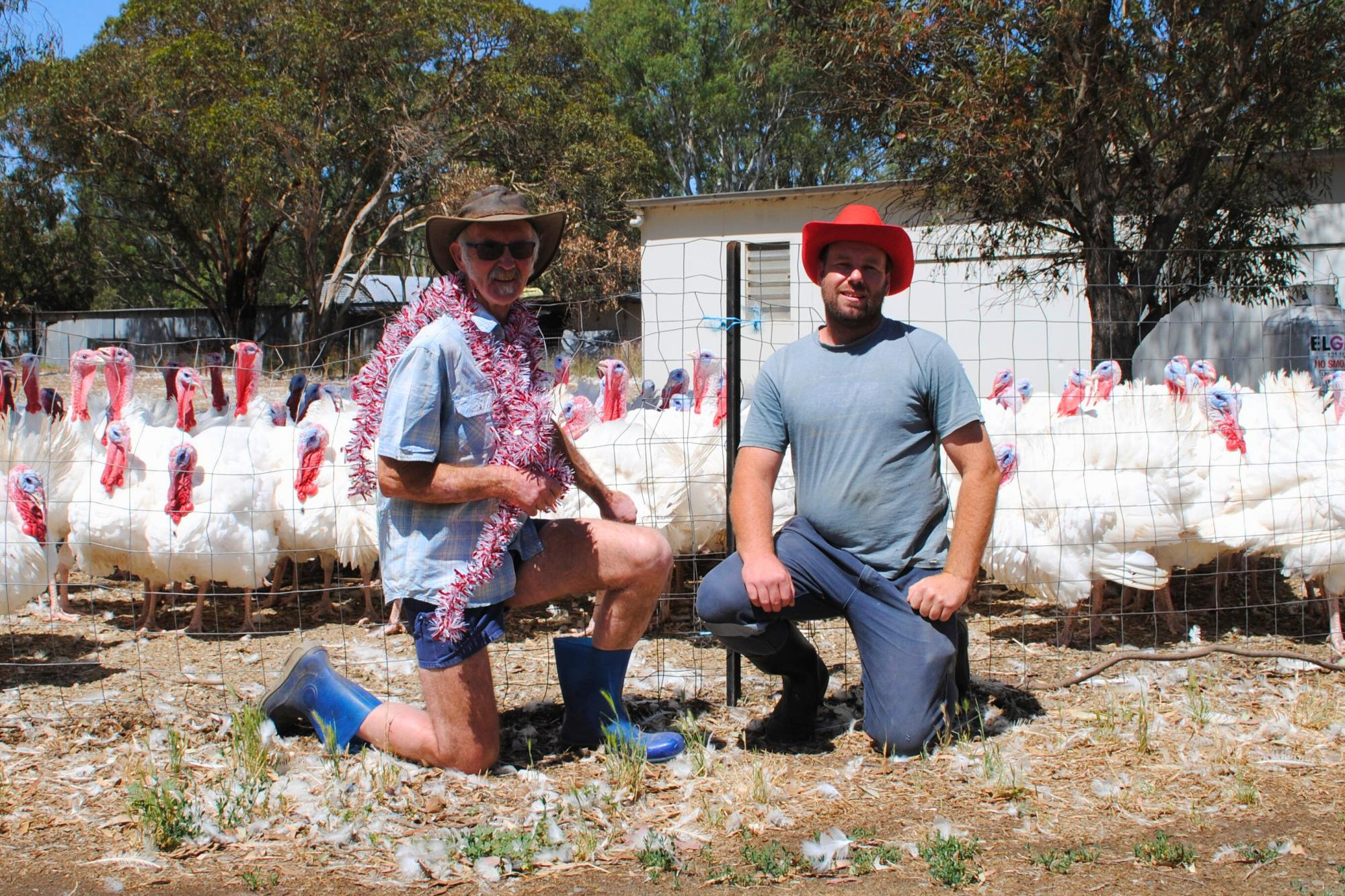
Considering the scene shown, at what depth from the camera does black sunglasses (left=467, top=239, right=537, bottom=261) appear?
3.43 m

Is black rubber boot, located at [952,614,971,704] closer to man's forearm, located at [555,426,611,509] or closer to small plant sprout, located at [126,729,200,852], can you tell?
man's forearm, located at [555,426,611,509]

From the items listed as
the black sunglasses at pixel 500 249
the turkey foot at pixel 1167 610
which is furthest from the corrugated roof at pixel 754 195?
the black sunglasses at pixel 500 249

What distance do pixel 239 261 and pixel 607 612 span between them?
25.8 metres

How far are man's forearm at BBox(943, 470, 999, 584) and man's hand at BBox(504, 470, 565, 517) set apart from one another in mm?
1319

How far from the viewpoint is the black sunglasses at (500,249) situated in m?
3.43

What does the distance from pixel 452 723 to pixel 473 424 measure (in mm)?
936

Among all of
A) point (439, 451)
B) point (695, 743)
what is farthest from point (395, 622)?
point (439, 451)

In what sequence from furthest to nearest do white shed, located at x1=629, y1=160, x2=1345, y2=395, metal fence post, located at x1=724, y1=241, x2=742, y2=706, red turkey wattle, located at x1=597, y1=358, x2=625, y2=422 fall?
1. white shed, located at x1=629, y1=160, x2=1345, y2=395
2. red turkey wattle, located at x1=597, y1=358, x2=625, y2=422
3. metal fence post, located at x1=724, y1=241, x2=742, y2=706

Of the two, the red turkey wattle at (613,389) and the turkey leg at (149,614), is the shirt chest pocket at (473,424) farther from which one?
the red turkey wattle at (613,389)

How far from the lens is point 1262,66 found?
32.3 ft

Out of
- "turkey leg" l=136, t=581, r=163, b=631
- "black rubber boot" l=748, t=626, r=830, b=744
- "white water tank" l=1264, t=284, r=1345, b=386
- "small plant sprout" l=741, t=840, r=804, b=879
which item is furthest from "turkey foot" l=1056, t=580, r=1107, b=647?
"white water tank" l=1264, t=284, r=1345, b=386

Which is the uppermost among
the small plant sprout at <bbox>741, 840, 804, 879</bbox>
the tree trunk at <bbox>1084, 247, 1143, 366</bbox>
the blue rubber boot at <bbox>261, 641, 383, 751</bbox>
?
the tree trunk at <bbox>1084, 247, 1143, 366</bbox>

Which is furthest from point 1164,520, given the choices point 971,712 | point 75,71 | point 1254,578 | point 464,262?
point 75,71

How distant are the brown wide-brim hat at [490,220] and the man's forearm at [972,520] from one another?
1591 mm
